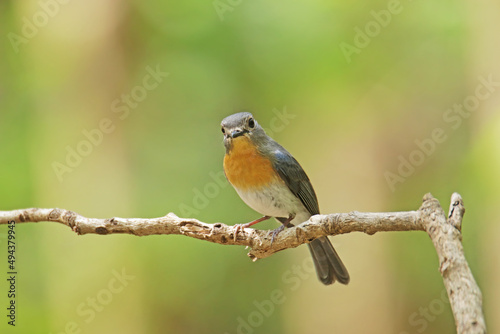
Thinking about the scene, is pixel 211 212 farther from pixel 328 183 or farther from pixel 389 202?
pixel 389 202

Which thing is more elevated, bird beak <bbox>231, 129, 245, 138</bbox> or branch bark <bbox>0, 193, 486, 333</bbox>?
bird beak <bbox>231, 129, 245, 138</bbox>

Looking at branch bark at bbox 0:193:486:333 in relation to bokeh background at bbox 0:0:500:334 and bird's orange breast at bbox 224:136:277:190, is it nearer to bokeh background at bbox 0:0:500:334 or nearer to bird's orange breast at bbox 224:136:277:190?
bird's orange breast at bbox 224:136:277:190

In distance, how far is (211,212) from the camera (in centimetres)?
705

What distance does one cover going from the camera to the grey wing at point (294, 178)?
4.35 meters

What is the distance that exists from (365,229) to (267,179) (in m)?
1.70

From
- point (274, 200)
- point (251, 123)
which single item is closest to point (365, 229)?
point (274, 200)

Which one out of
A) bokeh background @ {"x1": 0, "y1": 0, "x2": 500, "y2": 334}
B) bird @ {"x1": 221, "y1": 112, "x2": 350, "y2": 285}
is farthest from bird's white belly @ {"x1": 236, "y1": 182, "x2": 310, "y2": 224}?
bokeh background @ {"x1": 0, "y1": 0, "x2": 500, "y2": 334}

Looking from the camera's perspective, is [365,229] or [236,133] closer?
[365,229]

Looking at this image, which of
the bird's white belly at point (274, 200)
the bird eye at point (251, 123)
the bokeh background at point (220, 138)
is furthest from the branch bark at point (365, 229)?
the bokeh background at point (220, 138)

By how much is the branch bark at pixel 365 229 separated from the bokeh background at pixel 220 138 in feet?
11.4

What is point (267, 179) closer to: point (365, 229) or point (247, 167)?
point (247, 167)

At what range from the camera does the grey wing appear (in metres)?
4.35

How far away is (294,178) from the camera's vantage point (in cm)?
439

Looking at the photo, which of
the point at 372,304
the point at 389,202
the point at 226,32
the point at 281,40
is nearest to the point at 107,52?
the point at 226,32
